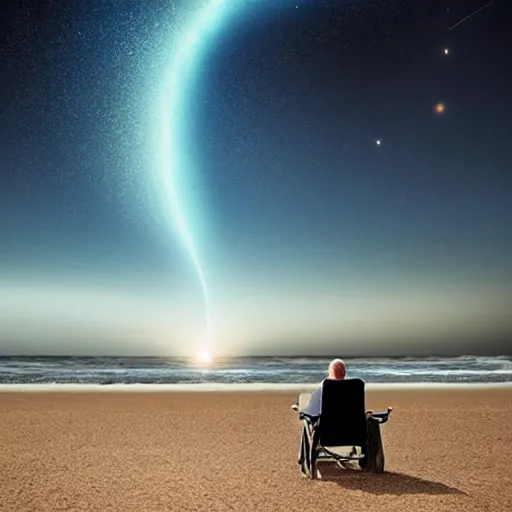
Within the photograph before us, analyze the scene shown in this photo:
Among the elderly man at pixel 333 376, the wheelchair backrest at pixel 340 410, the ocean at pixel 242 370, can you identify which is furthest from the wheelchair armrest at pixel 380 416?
the ocean at pixel 242 370

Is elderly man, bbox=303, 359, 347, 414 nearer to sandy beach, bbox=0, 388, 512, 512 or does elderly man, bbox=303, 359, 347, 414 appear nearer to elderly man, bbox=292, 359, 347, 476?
elderly man, bbox=292, 359, 347, 476

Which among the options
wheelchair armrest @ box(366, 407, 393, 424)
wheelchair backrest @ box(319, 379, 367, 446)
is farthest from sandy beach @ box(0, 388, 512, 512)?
wheelchair armrest @ box(366, 407, 393, 424)

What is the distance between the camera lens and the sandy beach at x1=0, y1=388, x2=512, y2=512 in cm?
727

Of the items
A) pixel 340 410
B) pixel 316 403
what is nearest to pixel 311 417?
pixel 316 403

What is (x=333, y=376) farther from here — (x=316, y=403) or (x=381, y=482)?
(x=381, y=482)

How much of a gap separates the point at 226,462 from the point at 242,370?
34.3 meters

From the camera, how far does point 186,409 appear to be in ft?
54.7

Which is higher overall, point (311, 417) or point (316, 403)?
point (316, 403)

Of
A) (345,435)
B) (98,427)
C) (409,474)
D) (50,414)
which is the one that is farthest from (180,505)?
(50,414)

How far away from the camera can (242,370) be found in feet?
143

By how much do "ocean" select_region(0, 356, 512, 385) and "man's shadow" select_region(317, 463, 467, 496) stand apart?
949 inches

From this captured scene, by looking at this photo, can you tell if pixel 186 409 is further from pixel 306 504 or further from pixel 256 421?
pixel 306 504

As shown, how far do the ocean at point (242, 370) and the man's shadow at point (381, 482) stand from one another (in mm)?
24106

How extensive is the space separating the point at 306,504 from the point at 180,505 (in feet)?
3.76
